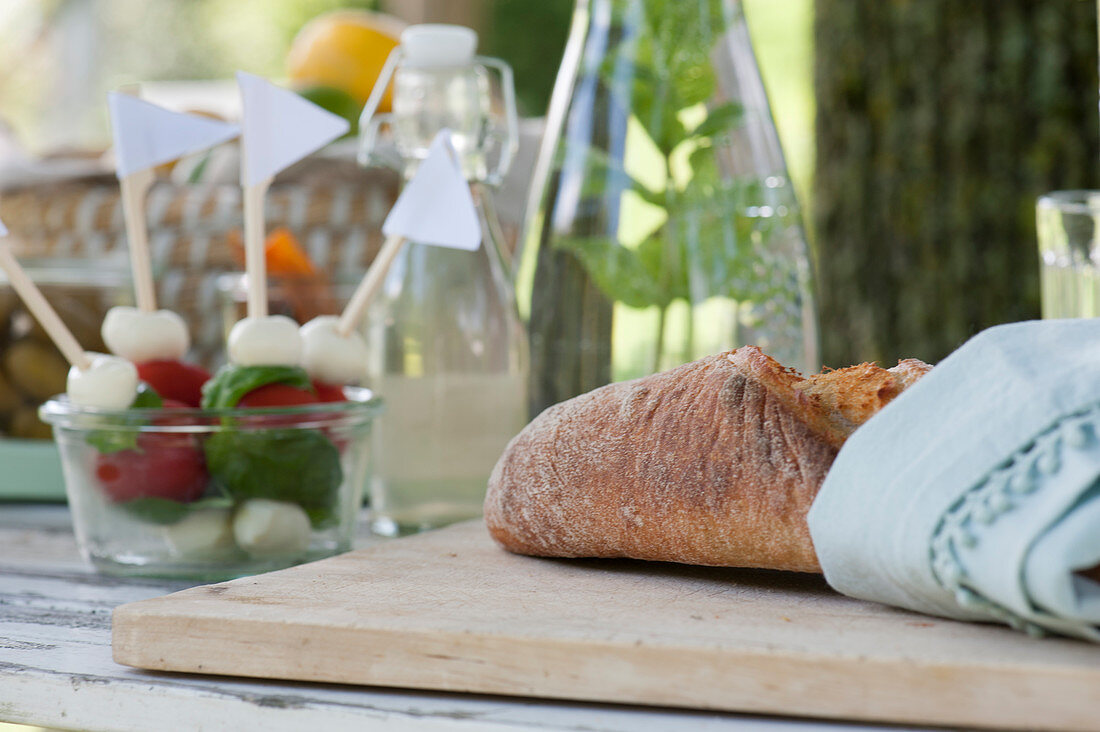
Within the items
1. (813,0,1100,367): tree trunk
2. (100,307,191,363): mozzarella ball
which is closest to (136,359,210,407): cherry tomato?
(100,307,191,363): mozzarella ball

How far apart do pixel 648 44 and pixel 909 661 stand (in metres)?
0.55

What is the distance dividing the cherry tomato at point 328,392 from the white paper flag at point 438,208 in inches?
4.2

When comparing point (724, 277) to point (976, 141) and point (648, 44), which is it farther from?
point (976, 141)

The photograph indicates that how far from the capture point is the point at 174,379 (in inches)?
28.8

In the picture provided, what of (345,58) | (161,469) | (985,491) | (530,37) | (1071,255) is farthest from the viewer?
(530,37)

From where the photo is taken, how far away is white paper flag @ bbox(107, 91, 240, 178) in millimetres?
729

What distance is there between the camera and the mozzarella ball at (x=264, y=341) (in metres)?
0.69

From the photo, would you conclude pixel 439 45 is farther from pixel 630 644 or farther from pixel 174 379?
pixel 630 644

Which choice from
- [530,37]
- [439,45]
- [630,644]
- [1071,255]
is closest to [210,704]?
[630,644]

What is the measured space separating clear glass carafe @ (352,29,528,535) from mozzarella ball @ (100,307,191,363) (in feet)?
0.53

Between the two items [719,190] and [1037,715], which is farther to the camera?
[719,190]

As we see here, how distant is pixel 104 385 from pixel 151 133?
0.56ft

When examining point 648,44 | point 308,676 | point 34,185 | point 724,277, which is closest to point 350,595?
point 308,676

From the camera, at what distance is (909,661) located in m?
0.41
